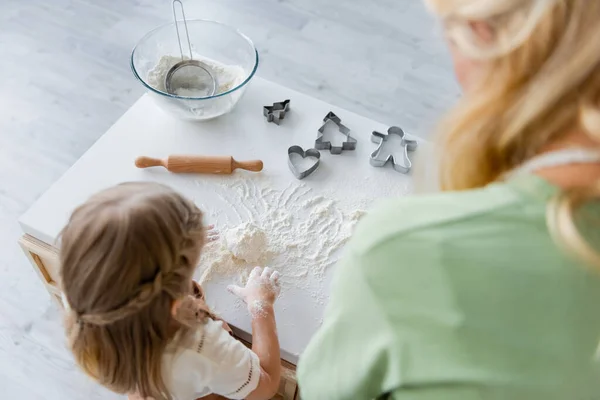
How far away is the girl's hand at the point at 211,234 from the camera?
98 cm

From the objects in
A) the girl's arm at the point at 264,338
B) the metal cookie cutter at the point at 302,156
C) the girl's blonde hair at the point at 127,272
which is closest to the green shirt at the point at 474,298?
the girl's blonde hair at the point at 127,272

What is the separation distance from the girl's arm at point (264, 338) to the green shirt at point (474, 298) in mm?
409

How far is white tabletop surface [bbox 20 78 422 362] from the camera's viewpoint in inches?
41.5

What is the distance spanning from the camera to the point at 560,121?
17.1 inches

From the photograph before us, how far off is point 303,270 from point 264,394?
0.71 ft

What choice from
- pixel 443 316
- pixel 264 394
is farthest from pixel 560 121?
pixel 264 394

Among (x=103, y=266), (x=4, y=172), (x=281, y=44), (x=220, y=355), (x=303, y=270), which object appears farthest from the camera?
(x=281, y=44)

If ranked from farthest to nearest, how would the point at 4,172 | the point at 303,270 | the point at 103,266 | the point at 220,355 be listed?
the point at 4,172, the point at 303,270, the point at 220,355, the point at 103,266

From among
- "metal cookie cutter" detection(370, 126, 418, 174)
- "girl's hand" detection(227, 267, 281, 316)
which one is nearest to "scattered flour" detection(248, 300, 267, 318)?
"girl's hand" detection(227, 267, 281, 316)

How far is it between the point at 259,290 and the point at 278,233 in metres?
0.15

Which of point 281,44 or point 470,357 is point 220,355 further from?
point 281,44

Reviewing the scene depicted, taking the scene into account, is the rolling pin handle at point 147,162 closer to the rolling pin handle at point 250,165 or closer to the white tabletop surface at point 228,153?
the white tabletop surface at point 228,153

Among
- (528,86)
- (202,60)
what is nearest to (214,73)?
(202,60)

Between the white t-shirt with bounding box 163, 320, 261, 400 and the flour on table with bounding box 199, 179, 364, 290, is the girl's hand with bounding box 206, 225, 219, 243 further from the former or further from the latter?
the white t-shirt with bounding box 163, 320, 261, 400
